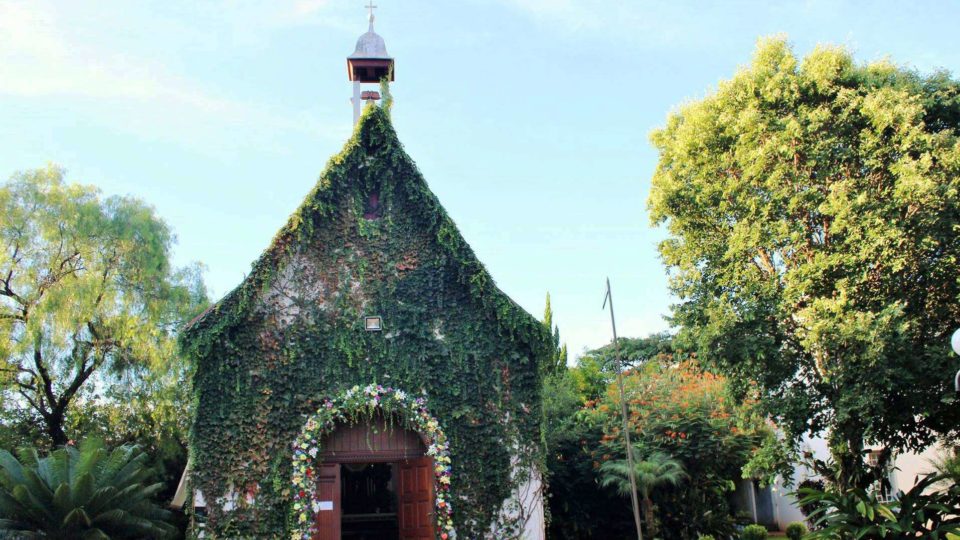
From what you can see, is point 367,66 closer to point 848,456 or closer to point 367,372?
point 367,372

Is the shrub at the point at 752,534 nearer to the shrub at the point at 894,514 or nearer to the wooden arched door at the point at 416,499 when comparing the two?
the shrub at the point at 894,514

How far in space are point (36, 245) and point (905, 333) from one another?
20.9 m

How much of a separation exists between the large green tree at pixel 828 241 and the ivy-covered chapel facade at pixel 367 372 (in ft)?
14.4

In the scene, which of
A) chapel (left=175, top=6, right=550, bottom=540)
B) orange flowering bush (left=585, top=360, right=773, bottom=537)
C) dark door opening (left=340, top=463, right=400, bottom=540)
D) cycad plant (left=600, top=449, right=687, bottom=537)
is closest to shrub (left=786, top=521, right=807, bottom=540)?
orange flowering bush (left=585, top=360, right=773, bottom=537)

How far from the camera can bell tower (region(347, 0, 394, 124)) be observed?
17.0 metres

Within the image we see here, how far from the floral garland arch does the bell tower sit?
6.32 meters

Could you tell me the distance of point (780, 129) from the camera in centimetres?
1559

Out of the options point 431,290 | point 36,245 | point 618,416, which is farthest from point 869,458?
point 36,245

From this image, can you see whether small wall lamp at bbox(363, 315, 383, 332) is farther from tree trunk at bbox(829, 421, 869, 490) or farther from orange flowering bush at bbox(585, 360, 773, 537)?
tree trunk at bbox(829, 421, 869, 490)

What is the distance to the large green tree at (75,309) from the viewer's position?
2116cm

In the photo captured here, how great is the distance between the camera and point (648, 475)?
16.2m

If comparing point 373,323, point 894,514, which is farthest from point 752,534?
point 373,323

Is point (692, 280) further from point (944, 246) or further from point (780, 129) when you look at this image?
point (944, 246)

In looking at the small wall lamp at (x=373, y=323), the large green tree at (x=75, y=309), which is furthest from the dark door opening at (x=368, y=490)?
the small wall lamp at (x=373, y=323)
